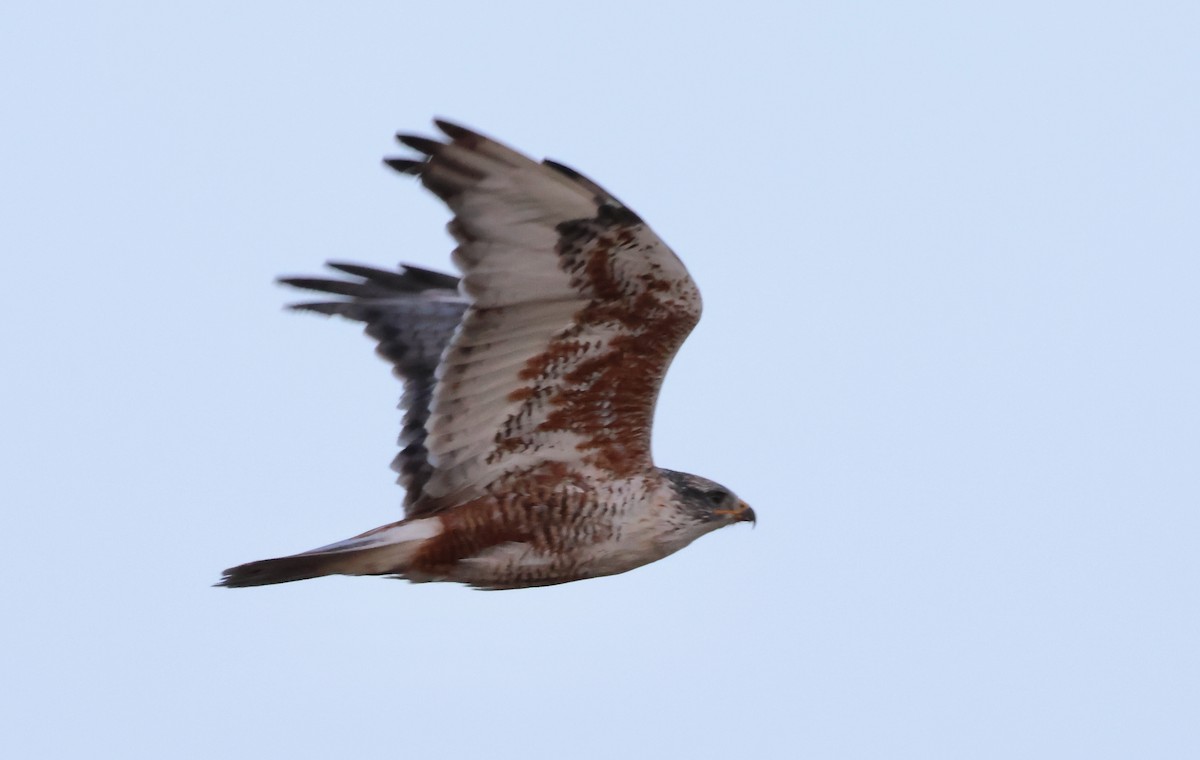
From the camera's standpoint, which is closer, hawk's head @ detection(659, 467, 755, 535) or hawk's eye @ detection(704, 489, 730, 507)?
hawk's head @ detection(659, 467, 755, 535)

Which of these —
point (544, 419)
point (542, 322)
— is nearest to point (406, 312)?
point (544, 419)

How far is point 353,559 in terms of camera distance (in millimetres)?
9125

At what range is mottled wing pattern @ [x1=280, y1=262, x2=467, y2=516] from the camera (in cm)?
1022

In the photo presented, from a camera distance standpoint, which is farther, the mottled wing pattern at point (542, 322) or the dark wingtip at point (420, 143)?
the mottled wing pattern at point (542, 322)

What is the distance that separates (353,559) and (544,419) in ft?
3.98

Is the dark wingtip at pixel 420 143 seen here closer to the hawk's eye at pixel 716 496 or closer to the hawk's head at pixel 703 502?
the hawk's head at pixel 703 502

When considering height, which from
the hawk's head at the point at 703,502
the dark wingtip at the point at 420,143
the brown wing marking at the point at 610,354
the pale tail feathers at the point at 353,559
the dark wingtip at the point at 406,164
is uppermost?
the dark wingtip at the point at 420,143

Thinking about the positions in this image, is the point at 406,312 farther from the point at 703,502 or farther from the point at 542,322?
the point at 703,502

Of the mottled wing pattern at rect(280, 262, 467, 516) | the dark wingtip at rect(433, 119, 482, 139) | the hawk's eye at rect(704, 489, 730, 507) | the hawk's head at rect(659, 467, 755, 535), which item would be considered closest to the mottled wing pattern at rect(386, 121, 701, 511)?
the dark wingtip at rect(433, 119, 482, 139)

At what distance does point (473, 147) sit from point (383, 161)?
430mm

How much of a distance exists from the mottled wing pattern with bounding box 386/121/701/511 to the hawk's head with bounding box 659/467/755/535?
0.84 feet

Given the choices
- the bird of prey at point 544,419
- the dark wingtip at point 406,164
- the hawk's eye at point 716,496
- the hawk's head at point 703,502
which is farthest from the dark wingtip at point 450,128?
the hawk's eye at point 716,496

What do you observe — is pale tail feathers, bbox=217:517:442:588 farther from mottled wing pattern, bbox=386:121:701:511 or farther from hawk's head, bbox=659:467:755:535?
hawk's head, bbox=659:467:755:535

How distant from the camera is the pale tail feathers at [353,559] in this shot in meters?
8.93
